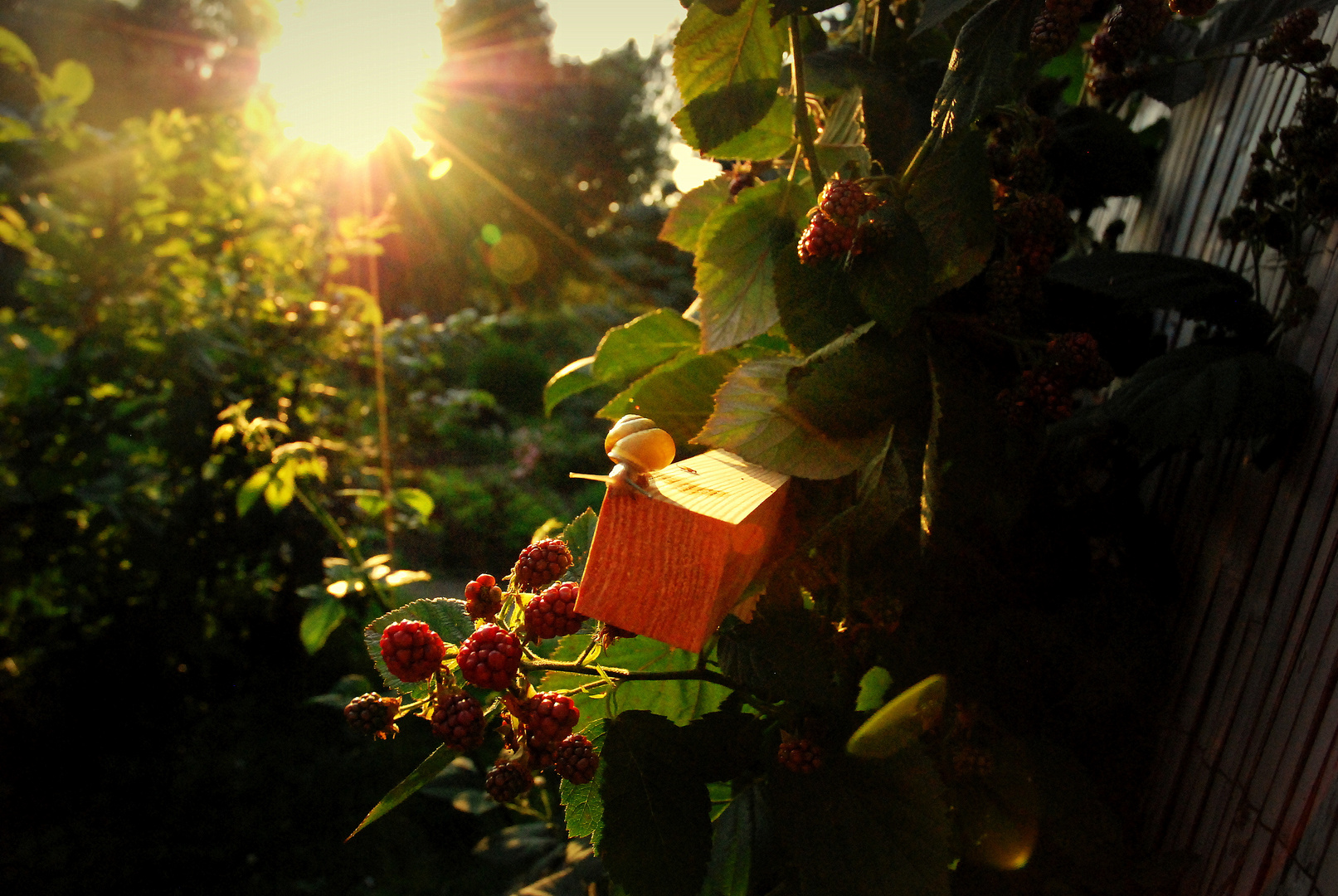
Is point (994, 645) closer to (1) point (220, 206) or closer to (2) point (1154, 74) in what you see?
(2) point (1154, 74)

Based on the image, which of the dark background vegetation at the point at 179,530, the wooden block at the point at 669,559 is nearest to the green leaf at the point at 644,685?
the wooden block at the point at 669,559

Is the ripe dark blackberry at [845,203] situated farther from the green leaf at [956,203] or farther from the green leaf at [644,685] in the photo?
the green leaf at [644,685]

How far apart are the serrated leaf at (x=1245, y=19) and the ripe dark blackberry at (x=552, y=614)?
0.89 m

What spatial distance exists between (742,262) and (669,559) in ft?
1.06

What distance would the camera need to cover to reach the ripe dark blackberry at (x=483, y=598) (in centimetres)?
56

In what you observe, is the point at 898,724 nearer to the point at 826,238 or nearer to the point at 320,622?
the point at 826,238

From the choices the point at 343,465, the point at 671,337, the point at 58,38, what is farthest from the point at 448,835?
the point at 58,38

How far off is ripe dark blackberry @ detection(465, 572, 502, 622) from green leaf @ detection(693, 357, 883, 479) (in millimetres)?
171

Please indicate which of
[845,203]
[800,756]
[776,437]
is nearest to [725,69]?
[845,203]

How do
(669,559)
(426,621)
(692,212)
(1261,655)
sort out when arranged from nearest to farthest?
1. (669,559)
2. (426,621)
3. (1261,655)
4. (692,212)

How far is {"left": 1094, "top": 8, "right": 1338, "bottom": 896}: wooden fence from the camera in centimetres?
68

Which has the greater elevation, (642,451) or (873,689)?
(642,451)

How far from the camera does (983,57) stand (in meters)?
0.53

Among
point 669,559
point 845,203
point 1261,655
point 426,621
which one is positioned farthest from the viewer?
point 1261,655
